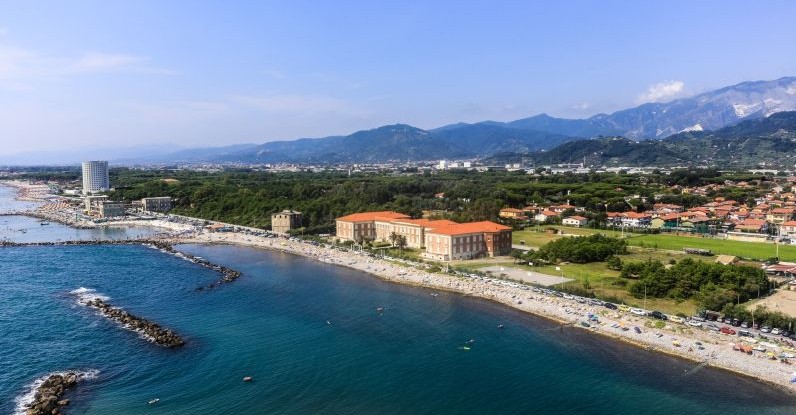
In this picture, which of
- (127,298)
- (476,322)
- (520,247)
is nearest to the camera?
(476,322)

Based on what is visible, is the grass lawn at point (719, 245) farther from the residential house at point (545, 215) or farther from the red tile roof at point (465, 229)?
the red tile roof at point (465, 229)

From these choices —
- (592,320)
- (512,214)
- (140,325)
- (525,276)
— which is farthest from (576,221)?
(140,325)

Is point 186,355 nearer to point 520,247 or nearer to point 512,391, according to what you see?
point 512,391

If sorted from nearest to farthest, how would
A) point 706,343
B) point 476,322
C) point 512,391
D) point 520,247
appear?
point 512,391 → point 706,343 → point 476,322 → point 520,247

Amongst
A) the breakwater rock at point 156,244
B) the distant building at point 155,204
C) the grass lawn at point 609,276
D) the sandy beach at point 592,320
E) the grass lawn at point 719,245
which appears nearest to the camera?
the sandy beach at point 592,320

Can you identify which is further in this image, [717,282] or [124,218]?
[124,218]

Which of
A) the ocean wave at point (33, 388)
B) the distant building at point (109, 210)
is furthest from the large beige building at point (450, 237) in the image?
the distant building at point (109, 210)

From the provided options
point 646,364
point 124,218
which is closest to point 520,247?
point 646,364

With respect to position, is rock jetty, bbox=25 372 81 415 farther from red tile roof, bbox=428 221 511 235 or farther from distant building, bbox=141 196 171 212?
distant building, bbox=141 196 171 212
